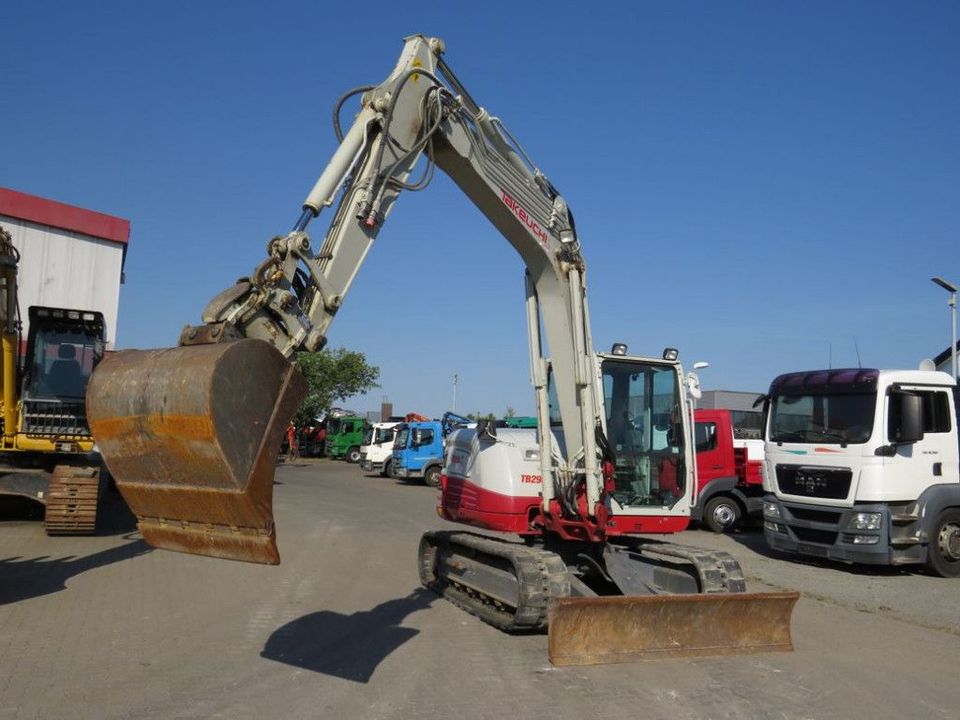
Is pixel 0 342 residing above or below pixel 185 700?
above

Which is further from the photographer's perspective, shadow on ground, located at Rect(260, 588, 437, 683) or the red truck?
the red truck

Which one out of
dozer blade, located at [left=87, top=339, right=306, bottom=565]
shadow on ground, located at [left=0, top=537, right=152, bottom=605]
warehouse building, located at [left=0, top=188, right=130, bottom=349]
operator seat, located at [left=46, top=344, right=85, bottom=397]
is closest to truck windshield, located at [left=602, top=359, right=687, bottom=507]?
dozer blade, located at [left=87, top=339, right=306, bottom=565]

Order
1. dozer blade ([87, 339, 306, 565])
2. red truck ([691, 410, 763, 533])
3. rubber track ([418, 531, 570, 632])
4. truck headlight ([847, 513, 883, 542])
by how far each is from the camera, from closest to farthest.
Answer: dozer blade ([87, 339, 306, 565]), rubber track ([418, 531, 570, 632]), truck headlight ([847, 513, 883, 542]), red truck ([691, 410, 763, 533])

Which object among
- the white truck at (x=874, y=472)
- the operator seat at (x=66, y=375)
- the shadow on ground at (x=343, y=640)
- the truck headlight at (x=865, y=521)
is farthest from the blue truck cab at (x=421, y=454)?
the shadow on ground at (x=343, y=640)

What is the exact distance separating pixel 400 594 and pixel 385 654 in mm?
2721

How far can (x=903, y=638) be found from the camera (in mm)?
8414

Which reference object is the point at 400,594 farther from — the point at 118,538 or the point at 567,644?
the point at 118,538

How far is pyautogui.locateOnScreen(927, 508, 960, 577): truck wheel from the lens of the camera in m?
12.3

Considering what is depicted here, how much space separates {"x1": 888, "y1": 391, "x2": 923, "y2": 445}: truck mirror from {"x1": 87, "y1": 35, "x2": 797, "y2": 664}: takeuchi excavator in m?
5.04

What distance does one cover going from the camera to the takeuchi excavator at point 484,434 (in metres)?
5.03

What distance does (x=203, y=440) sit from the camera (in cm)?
489

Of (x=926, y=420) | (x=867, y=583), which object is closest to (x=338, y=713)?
(x=867, y=583)

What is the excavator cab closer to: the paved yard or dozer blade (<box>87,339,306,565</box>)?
the paved yard

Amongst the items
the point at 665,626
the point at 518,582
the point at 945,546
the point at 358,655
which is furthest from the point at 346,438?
the point at 665,626
